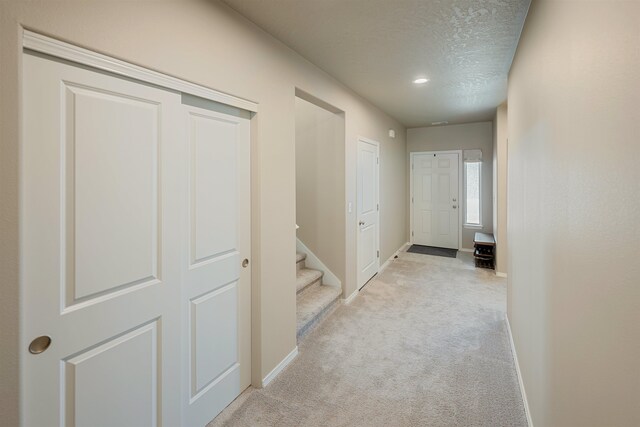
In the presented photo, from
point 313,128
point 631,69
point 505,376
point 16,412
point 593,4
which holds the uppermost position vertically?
point 313,128

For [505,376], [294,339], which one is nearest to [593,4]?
A: [505,376]

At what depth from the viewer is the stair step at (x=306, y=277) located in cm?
346

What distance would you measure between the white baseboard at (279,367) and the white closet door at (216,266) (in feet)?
0.39

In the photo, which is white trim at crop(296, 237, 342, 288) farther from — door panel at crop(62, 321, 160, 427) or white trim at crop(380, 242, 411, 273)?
door panel at crop(62, 321, 160, 427)

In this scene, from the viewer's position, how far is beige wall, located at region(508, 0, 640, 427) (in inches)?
29.6

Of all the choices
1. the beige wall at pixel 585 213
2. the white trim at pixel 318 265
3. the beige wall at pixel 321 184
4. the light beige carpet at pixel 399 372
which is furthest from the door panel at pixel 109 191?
the white trim at pixel 318 265

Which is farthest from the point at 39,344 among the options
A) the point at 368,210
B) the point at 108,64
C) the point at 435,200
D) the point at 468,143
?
the point at 468,143

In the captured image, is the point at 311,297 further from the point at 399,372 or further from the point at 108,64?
the point at 108,64

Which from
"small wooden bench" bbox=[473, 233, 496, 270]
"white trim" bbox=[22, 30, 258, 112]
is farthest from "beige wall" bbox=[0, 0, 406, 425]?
"small wooden bench" bbox=[473, 233, 496, 270]

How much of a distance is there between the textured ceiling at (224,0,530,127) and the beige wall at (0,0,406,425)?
20cm

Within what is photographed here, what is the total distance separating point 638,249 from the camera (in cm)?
71

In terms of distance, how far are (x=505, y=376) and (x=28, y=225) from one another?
2.92 meters

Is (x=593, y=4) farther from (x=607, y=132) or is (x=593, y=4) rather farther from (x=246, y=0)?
(x=246, y=0)

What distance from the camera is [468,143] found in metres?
6.11
